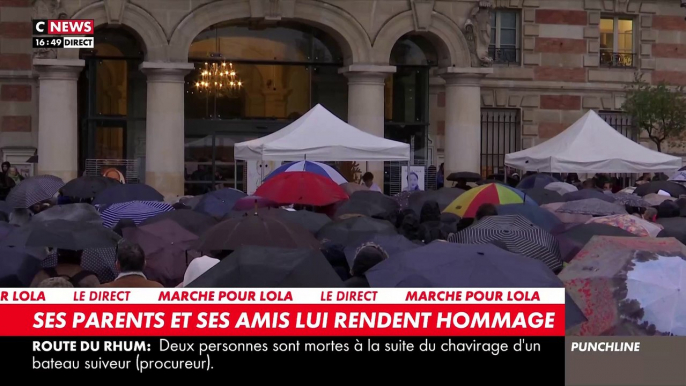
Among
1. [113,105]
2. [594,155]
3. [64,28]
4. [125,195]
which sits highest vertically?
[64,28]

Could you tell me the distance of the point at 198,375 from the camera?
6.52 metres

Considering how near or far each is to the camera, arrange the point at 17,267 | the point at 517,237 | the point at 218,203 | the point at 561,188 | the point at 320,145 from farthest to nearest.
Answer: the point at 320,145
the point at 561,188
the point at 218,203
the point at 517,237
the point at 17,267

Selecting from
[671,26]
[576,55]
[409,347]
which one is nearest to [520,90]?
[576,55]

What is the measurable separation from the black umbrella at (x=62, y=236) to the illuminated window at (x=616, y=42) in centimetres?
2342

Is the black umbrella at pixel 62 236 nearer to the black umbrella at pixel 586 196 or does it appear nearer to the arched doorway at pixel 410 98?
the black umbrella at pixel 586 196

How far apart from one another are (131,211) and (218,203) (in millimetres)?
2017

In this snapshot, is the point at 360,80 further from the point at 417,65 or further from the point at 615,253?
the point at 615,253

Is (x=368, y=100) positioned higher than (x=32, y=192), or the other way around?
(x=368, y=100)

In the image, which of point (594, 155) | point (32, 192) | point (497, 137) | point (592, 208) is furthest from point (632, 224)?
point (497, 137)

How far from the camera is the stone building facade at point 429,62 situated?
88.3 feet

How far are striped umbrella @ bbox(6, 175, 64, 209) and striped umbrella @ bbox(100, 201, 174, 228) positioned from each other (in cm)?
160

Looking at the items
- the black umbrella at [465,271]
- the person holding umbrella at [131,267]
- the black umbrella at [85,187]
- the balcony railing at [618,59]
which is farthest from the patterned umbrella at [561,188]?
the balcony railing at [618,59]

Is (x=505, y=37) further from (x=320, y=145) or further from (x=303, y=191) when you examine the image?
(x=303, y=191)

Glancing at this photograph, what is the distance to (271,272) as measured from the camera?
24.9ft
